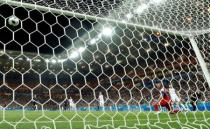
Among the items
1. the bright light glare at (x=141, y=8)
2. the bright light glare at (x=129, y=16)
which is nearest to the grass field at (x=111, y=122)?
the bright light glare at (x=129, y=16)

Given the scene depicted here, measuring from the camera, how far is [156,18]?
3139 mm

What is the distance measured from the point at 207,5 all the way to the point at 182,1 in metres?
0.58

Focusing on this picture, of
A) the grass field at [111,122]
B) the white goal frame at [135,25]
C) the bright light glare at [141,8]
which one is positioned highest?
the bright light glare at [141,8]

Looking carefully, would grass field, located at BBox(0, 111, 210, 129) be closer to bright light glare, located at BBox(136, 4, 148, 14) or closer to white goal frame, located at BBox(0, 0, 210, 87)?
white goal frame, located at BBox(0, 0, 210, 87)

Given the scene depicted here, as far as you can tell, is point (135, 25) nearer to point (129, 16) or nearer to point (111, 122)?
point (129, 16)

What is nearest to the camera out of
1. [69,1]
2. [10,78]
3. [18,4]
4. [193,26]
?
[18,4]

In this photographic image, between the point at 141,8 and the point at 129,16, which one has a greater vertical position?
the point at 141,8

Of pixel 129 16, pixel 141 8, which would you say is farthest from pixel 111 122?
pixel 141 8

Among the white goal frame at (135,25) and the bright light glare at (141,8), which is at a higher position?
the bright light glare at (141,8)

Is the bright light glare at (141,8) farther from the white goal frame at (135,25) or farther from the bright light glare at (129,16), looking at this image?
the white goal frame at (135,25)

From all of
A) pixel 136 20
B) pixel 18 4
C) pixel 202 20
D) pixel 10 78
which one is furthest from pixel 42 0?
pixel 10 78

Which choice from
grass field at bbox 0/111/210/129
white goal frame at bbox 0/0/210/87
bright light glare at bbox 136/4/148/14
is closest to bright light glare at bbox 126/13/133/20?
bright light glare at bbox 136/4/148/14

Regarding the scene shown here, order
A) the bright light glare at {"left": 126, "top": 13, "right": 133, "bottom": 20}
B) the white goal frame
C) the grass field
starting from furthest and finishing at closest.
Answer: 1. the bright light glare at {"left": 126, "top": 13, "right": 133, "bottom": 20}
2. the grass field
3. the white goal frame

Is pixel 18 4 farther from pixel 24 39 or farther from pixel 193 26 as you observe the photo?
pixel 24 39
